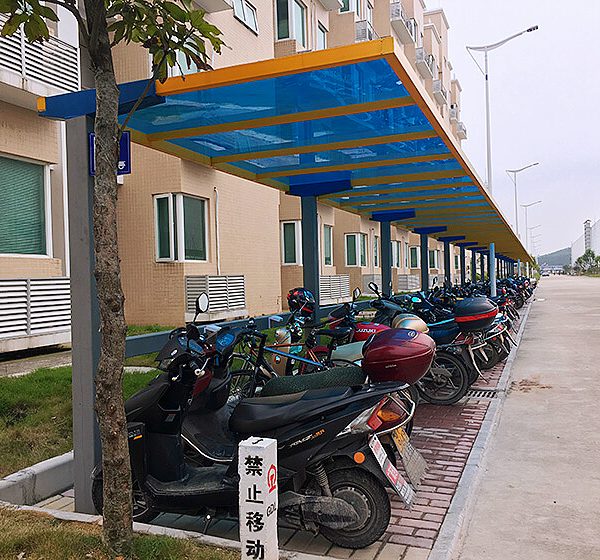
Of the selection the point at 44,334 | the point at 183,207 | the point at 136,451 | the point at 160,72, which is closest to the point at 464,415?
the point at 136,451

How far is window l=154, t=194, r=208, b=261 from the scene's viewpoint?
13148 mm

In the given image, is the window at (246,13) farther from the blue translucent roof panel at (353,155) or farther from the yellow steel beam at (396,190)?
the blue translucent roof panel at (353,155)

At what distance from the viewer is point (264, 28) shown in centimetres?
1667

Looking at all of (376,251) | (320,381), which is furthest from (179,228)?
(376,251)

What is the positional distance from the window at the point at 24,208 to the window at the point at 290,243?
37.1ft

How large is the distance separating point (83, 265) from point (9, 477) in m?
1.56

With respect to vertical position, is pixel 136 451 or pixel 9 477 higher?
pixel 136 451

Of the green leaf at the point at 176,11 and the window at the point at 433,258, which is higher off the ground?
the green leaf at the point at 176,11

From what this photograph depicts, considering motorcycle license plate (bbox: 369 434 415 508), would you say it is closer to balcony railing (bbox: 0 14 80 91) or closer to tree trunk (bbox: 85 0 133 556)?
tree trunk (bbox: 85 0 133 556)

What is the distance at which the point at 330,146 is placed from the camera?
21.4ft

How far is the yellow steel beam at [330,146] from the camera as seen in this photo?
6.12m

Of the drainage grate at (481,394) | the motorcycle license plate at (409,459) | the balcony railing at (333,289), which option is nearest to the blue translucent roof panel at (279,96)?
the motorcycle license plate at (409,459)

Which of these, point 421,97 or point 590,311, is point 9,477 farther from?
point 590,311

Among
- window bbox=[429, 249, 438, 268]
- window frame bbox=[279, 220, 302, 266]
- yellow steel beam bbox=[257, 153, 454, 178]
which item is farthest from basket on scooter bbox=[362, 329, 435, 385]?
window bbox=[429, 249, 438, 268]
